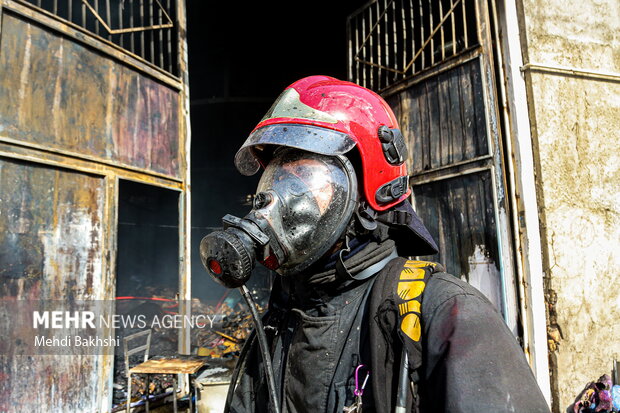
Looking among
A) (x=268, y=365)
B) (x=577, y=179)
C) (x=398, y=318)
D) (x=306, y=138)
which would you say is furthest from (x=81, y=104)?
(x=577, y=179)

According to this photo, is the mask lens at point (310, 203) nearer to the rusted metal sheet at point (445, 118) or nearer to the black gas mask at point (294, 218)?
the black gas mask at point (294, 218)

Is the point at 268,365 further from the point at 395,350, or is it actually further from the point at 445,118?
the point at 445,118

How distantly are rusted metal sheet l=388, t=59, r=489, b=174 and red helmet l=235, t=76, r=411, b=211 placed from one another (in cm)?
310

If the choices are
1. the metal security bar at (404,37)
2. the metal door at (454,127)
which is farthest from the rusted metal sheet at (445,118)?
the metal security bar at (404,37)

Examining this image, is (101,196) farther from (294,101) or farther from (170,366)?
(294,101)

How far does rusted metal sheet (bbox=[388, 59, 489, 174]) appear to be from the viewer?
180 inches

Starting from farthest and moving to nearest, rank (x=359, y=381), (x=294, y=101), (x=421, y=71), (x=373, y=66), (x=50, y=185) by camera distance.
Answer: (x=373, y=66) < (x=421, y=71) < (x=50, y=185) < (x=294, y=101) < (x=359, y=381)

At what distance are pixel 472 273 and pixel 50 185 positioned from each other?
4377 millimetres

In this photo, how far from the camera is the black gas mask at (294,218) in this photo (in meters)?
1.39

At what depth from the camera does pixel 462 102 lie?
4746 millimetres

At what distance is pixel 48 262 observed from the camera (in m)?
3.81

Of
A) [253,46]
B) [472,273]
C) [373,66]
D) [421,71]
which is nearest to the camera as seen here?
[472,273]

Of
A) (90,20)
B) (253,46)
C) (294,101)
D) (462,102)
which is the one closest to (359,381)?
(294,101)

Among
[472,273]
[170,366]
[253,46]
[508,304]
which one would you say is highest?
[253,46]
